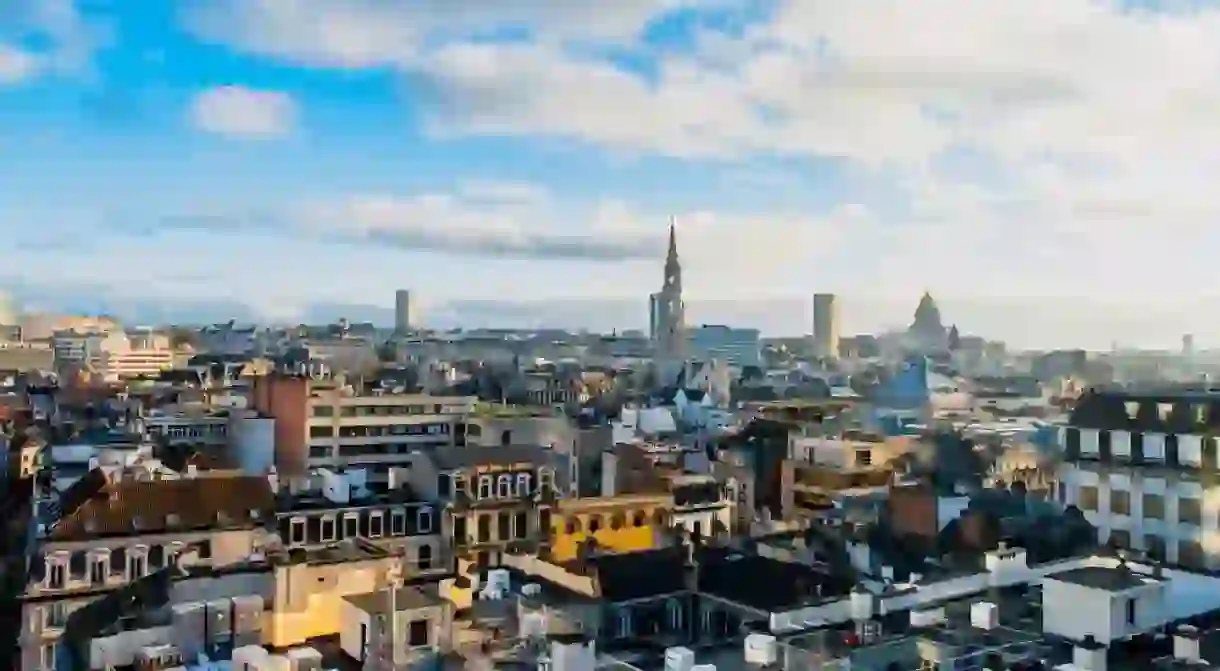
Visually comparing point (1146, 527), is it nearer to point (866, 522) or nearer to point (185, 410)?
point (866, 522)

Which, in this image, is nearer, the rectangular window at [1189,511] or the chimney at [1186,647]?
the chimney at [1186,647]

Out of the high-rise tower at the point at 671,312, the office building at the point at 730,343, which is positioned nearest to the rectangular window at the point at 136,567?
the high-rise tower at the point at 671,312

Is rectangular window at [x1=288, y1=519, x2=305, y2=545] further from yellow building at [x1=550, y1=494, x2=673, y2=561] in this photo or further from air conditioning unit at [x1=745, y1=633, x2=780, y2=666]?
air conditioning unit at [x1=745, y1=633, x2=780, y2=666]

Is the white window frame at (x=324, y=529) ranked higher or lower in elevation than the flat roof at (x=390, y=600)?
lower

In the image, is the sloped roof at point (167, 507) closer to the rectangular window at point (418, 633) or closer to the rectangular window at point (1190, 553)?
the rectangular window at point (418, 633)

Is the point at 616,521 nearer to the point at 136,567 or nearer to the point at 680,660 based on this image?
the point at 136,567

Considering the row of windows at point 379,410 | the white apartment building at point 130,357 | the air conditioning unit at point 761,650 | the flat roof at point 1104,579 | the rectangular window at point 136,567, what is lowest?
the rectangular window at point 136,567

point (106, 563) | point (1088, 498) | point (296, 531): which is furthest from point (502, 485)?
point (1088, 498)
